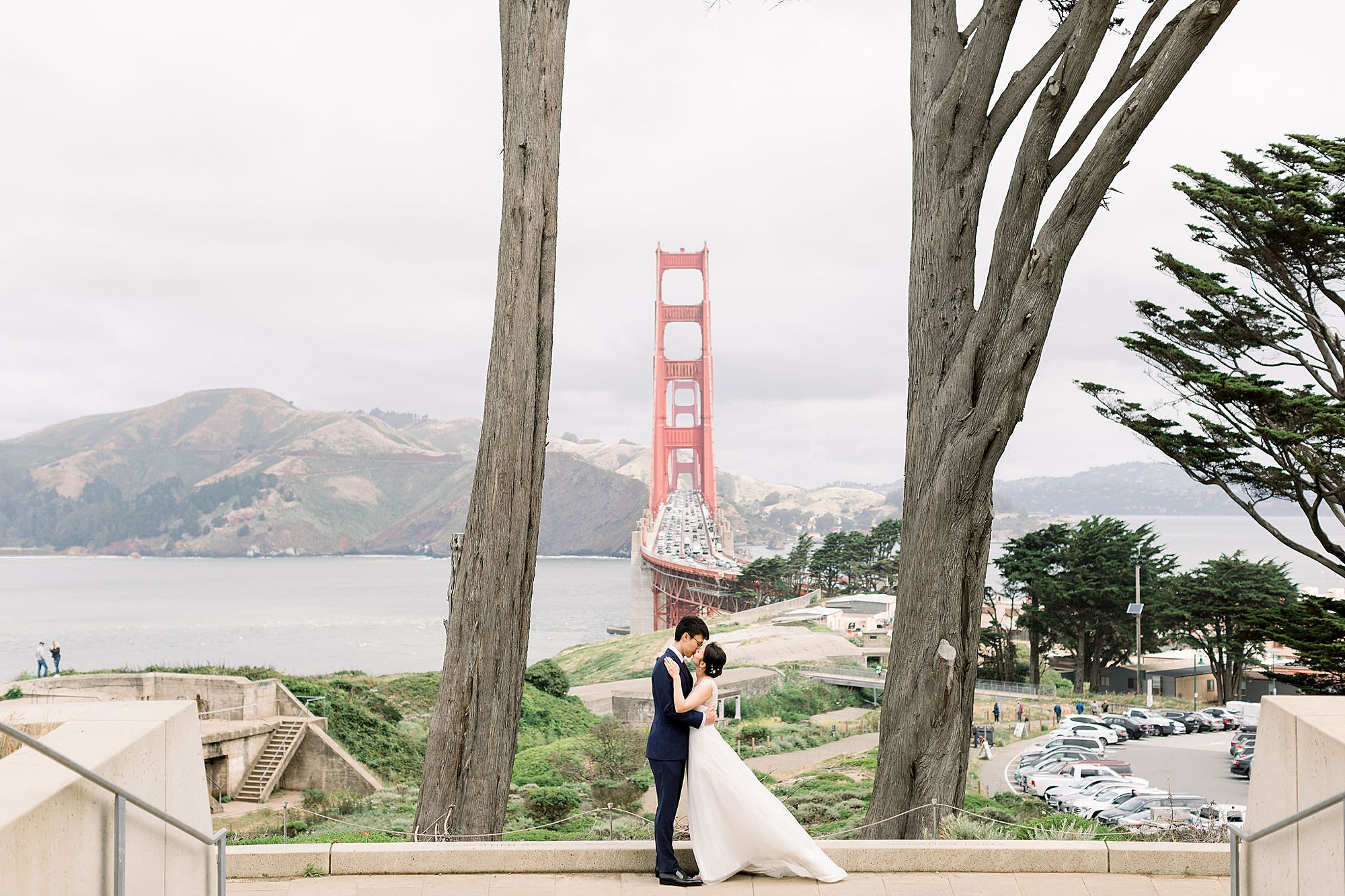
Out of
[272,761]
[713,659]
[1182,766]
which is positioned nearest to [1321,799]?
[713,659]

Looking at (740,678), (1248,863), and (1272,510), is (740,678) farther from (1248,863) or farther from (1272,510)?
(1272,510)

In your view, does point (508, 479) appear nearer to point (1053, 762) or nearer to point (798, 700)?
point (1053, 762)

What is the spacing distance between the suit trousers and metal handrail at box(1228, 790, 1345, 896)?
1600 mm

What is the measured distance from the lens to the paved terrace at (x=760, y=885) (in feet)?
11.4

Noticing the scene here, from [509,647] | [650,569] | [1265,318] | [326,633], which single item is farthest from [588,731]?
[326,633]

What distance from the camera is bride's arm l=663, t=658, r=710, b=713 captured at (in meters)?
3.40

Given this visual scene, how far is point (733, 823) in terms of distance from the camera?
3.48 m

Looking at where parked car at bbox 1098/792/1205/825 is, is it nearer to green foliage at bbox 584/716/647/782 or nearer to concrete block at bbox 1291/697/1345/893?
green foliage at bbox 584/716/647/782

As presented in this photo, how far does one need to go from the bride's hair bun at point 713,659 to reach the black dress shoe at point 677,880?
687mm

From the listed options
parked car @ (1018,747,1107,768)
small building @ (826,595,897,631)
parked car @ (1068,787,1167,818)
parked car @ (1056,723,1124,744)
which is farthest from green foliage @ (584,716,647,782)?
small building @ (826,595,897,631)

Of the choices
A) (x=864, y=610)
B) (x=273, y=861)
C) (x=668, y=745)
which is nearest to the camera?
(x=668, y=745)

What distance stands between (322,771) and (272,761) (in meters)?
0.77

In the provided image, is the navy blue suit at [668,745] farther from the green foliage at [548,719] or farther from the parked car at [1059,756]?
the green foliage at [548,719]

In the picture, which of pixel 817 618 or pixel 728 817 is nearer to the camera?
pixel 728 817
